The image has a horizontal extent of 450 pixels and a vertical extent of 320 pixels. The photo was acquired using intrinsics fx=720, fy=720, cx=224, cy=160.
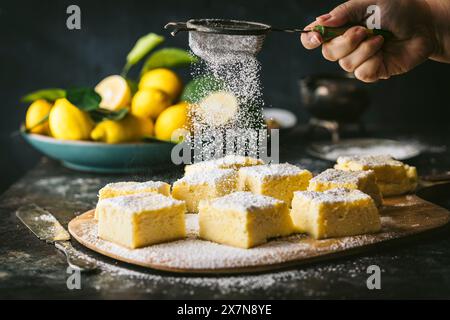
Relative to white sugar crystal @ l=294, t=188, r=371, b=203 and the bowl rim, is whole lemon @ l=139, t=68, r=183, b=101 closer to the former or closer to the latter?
the bowl rim

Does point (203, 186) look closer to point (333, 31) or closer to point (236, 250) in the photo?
point (236, 250)

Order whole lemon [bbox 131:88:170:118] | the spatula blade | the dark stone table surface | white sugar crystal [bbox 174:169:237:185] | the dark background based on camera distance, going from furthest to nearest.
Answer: the dark background → whole lemon [bbox 131:88:170:118] → white sugar crystal [bbox 174:169:237:185] → the spatula blade → the dark stone table surface

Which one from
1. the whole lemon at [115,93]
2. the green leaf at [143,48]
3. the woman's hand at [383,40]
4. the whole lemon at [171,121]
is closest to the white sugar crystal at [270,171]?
the woman's hand at [383,40]

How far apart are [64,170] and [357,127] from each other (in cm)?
137

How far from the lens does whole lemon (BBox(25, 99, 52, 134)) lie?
8.20ft

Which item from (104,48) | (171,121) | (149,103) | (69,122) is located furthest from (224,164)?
(104,48)

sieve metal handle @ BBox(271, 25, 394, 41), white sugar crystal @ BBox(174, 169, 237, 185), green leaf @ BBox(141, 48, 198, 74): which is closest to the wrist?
sieve metal handle @ BBox(271, 25, 394, 41)

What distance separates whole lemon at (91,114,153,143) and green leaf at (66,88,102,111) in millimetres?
80

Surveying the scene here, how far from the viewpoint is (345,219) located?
170 centimetres

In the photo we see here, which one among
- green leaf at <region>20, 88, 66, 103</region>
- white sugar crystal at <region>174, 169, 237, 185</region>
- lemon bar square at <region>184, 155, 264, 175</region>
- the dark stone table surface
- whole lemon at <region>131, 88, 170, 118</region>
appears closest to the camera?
the dark stone table surface

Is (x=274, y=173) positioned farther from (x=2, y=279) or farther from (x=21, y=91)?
(x=21, y=91)

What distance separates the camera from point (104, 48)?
3271 mm

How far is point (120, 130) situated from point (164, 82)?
0.28 metres

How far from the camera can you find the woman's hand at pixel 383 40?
1.93 metres
